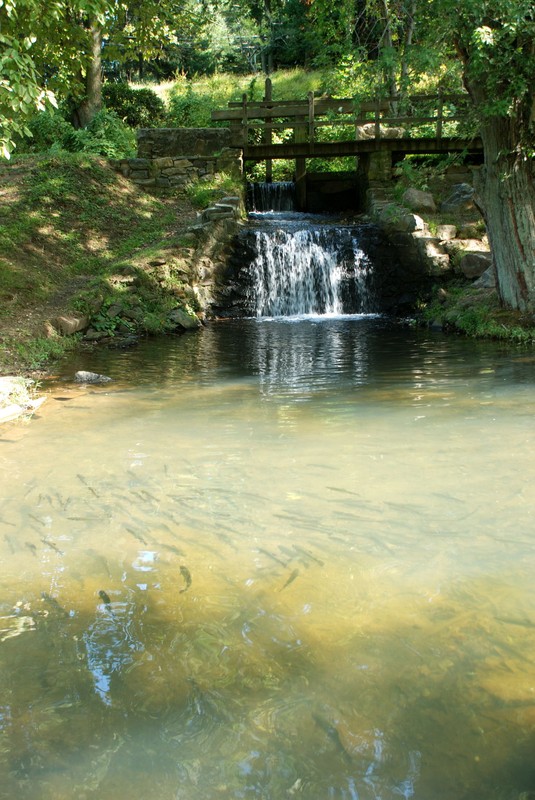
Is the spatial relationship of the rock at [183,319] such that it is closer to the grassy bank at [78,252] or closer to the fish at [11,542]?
the grassy bank at [78,252]

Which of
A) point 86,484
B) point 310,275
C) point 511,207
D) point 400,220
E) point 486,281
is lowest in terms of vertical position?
point 86,484

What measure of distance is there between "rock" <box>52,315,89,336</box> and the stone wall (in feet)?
24.1

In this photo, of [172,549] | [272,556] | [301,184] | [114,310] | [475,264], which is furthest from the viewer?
[301,184]

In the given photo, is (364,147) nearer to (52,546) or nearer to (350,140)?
(350,140)

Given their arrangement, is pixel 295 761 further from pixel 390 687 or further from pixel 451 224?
pixel 451 224

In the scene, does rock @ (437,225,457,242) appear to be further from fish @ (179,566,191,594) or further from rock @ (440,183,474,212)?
fish @ (179,566,191,594)

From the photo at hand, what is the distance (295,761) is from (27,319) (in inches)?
395

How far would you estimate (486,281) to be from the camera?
1288 cm

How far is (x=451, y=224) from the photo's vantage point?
1494cm

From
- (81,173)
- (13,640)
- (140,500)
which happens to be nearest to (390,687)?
(13,640)

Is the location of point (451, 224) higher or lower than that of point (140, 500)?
higher

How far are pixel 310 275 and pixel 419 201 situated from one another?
3.06 metres

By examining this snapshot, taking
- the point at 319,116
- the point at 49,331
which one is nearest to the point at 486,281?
the point at 49,331

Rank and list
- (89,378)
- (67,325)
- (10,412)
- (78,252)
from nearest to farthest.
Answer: (10,412) < (89,378) < (67,325) < (78,252)
